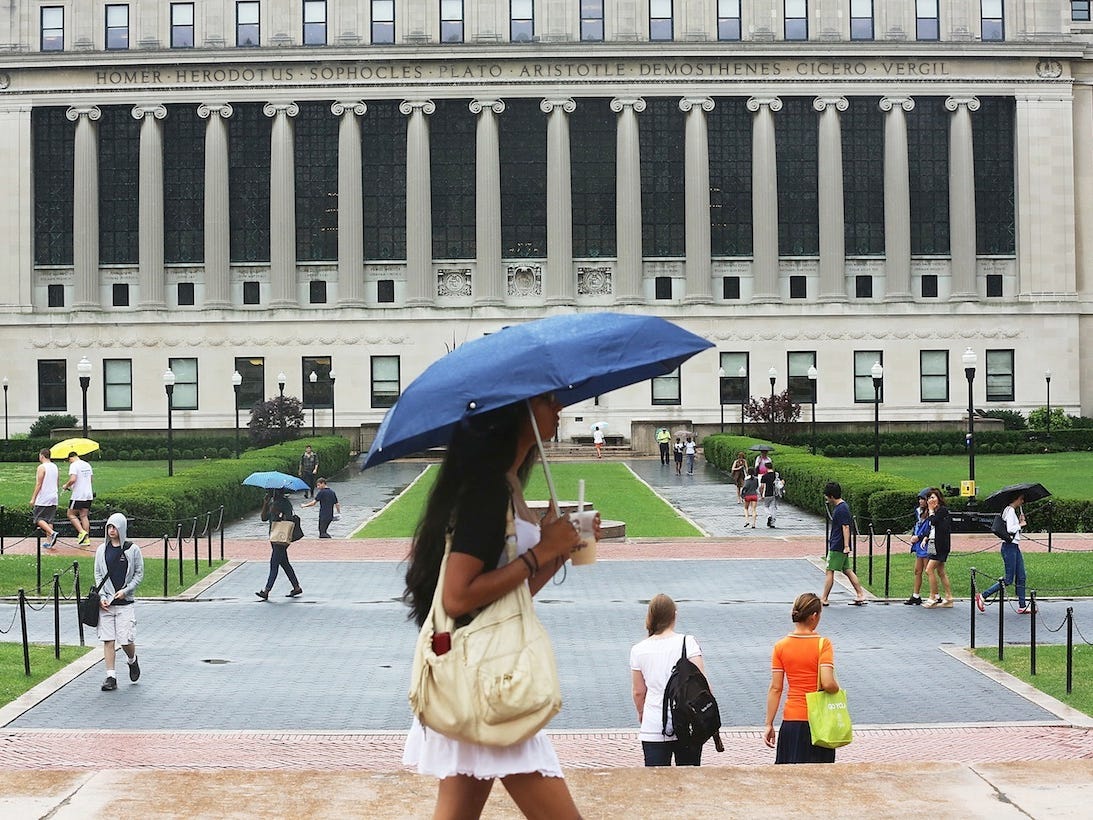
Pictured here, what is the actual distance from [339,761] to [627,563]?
16.8 m

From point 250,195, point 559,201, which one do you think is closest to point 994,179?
point 559,201

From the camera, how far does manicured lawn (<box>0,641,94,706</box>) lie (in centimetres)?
1816

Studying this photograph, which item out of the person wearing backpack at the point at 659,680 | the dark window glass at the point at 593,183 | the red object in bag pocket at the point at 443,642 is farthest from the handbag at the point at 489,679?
the dark window glass at the point at 593,183

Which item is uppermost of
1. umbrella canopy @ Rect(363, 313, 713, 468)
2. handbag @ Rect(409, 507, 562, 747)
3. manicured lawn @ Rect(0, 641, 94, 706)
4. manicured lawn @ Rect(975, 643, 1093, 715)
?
umbrella canopy @ Rect(363, 313, 713, 468)

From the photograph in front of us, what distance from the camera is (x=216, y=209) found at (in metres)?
79.2

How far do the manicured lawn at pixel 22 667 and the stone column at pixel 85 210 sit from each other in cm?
6135

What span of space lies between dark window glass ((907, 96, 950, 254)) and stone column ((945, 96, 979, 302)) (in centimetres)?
144

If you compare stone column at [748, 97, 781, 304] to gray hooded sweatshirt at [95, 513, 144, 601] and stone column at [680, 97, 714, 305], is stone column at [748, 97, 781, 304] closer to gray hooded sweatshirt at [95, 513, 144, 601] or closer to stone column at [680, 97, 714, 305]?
stone column at [680, 97, 714, 305]

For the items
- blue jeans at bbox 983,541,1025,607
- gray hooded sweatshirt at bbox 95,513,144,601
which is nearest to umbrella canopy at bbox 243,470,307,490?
gray hooded sweatshirt at bbox 95,513,144,601

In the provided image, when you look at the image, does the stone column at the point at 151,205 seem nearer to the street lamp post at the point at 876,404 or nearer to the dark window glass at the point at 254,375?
the dark window glass at the point at 254,375

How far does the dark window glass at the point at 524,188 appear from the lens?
8106 centimetres

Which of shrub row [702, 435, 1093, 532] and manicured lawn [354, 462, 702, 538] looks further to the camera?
manicured lawn [354, 462, 702, 538]

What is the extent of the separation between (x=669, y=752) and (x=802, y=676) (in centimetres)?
110

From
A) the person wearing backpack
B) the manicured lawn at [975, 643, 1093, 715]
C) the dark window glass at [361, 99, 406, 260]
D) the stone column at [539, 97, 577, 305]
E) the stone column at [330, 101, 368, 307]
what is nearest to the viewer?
the person wearing backpack
